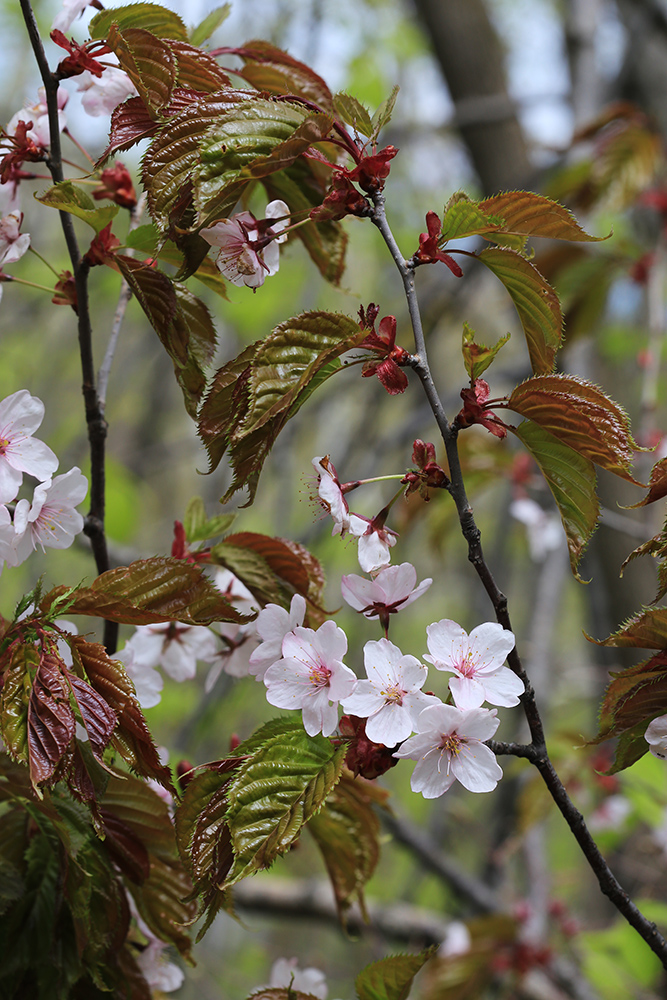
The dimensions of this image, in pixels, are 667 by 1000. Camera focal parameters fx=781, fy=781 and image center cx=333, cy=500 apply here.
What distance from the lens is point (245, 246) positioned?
2.05 feet

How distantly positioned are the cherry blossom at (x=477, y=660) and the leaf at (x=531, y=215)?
0.30m

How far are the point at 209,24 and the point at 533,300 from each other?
0.53 metres

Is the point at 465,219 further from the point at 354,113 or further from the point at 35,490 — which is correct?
the point at 35,490

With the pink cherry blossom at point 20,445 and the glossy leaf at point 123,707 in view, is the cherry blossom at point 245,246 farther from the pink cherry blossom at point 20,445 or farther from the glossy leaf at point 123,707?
the glossy leaf at point 123,707

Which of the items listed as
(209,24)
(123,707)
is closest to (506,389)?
(209,24)

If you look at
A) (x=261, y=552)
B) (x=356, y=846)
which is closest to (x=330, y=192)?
(x=261, y=552)

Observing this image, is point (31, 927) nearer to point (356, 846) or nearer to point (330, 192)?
point (356, 846)

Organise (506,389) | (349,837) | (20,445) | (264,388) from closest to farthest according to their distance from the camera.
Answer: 1. (264,388)
2. (20,445)
3. (349,837)
4. (506,389)

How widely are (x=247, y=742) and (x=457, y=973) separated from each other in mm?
1540

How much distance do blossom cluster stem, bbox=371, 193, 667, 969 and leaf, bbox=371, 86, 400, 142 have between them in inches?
1.9

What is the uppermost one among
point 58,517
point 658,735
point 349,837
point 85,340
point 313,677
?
point 85,340

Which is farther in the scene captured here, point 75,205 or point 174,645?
point 174,645

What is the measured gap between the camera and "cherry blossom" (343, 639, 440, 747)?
55 cm

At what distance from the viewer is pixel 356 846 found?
0.79 meters
